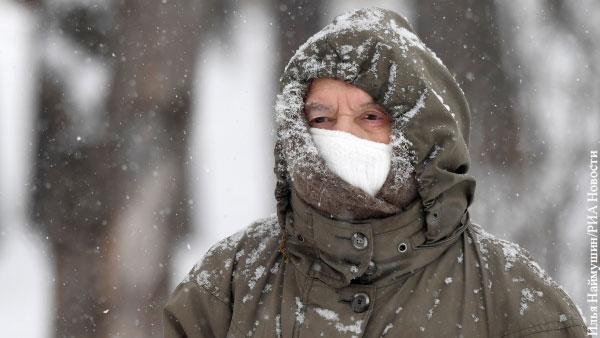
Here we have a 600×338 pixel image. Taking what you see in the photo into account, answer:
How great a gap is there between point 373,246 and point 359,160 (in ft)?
0.76

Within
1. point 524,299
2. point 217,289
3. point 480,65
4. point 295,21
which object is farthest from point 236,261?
point 480,65

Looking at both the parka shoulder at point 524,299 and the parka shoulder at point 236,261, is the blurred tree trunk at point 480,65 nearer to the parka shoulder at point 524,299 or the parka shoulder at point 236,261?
the parka shoulder at point 236,261

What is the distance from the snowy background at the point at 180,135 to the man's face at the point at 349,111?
3.45 metres

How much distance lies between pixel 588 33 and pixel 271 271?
436 cm

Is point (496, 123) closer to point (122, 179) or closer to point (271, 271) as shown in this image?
point (122, 179)

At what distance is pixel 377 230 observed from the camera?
1.91 meters

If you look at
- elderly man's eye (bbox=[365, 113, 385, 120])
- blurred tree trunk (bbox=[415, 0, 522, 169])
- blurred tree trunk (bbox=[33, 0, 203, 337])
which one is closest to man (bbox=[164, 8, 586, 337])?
elderly man's eye (bbox=[365, 113, 385, 120])

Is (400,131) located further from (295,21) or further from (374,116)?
(295,21)

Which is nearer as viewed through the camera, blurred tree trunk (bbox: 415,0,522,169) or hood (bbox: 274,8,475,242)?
hood (bbox: 274,8,475,242)

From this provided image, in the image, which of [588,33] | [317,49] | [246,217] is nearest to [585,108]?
[588,33]

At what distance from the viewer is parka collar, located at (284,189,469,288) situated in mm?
1908

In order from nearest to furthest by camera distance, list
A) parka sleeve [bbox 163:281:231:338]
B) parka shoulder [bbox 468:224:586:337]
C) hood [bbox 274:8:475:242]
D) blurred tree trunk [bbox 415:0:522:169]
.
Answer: parka shoulder [bbox 468:224:586:337], hood [bbox 274:8:475:242], parka sleeve [bbox 163:281:231:338], blurred tree trunk [bbox 415:0:522:169]

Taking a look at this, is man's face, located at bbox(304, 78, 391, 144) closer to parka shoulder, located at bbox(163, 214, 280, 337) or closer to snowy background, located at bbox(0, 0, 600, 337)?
parka shoulder, located at bbox(163, 214, 280, 337)

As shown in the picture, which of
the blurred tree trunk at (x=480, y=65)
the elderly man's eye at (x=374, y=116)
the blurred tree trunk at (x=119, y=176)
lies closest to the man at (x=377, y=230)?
the elderly man's eye at (x=374, y=116)
